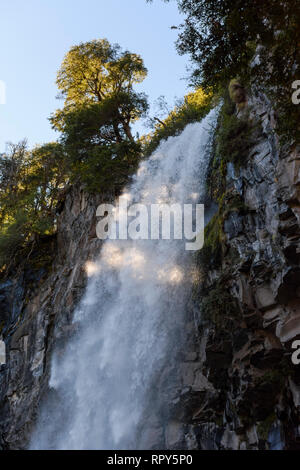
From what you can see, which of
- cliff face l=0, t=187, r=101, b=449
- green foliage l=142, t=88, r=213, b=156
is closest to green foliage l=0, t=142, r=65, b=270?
cliff face l=0, t=187, r=101, b=449

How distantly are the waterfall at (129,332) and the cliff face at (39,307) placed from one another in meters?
0.84

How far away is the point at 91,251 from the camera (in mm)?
16828

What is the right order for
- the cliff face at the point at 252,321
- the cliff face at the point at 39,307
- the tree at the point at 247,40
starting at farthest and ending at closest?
the cliff face at the point at 39,307
the cliff face at the point at 252,321
the tree at the point at 247,40

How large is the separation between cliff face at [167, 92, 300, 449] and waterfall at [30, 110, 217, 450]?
3.39 ft

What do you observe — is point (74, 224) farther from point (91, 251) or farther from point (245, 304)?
point (245, 304)

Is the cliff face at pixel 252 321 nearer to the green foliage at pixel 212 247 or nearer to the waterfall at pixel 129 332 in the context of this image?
the green foliage at pixel 212 247

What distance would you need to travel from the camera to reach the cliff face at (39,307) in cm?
1571

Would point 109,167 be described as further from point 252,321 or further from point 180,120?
point 252,321

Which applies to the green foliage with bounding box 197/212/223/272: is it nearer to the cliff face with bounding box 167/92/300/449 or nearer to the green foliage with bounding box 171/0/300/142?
the cliff face with bounding box 167/92/300/449

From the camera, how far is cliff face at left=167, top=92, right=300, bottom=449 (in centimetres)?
886

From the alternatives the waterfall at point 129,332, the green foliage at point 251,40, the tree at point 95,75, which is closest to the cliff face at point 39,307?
the waterfall at point 129,332

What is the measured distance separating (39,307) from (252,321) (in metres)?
11.2
